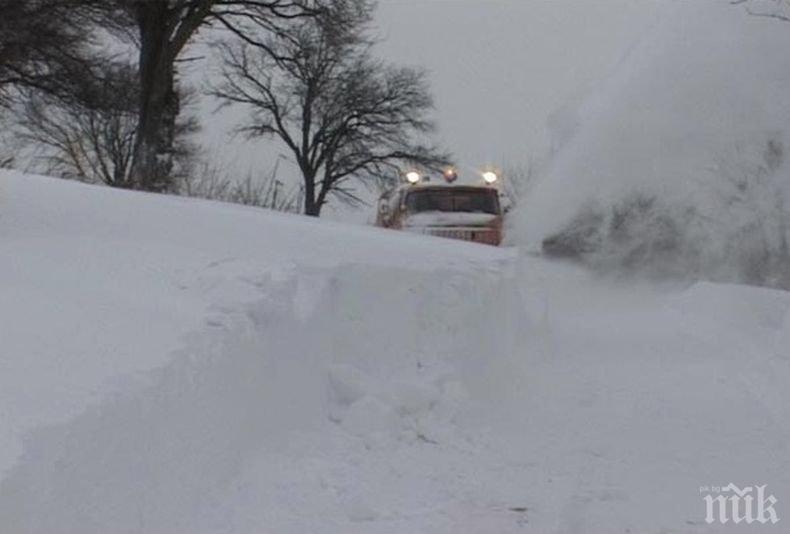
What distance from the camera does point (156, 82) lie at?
25078mm

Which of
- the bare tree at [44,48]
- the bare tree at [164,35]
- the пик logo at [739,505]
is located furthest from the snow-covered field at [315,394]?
the bare tree at [164,35]

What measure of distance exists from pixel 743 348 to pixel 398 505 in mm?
7294

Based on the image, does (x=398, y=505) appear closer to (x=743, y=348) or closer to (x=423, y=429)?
(x=423, y=429)

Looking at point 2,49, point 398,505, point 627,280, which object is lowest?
point 398,505

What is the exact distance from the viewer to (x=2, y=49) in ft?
47.2

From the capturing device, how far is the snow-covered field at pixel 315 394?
4.71m

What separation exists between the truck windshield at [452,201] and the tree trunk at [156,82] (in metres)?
5.29

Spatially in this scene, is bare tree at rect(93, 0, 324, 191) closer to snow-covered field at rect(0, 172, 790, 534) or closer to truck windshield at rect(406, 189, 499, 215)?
truck windshield at rect(406, 189, 499, 215)

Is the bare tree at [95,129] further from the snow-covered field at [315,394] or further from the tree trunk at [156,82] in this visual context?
the snow-covered field at [315,394]

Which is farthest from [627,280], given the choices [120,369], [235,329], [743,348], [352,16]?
[120,369]

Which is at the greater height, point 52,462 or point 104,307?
point 104,307

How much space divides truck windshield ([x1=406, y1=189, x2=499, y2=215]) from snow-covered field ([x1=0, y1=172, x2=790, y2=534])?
8.85 metres

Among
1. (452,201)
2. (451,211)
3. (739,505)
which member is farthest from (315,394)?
(452,201)

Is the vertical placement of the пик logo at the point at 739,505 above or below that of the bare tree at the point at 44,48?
below
